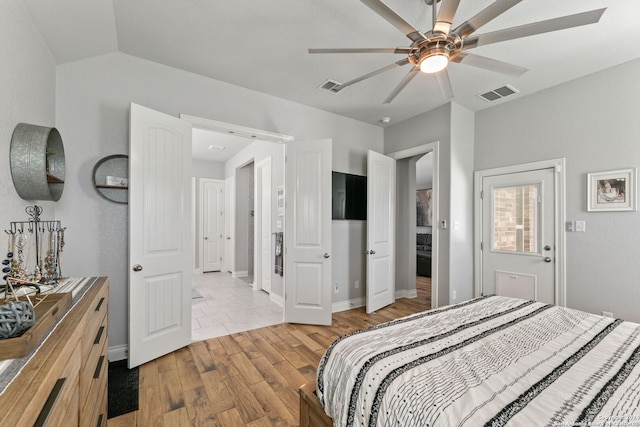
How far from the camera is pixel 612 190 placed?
9.10 ft

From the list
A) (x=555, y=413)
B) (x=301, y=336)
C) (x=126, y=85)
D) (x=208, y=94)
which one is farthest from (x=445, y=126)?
(x=126, y=85)

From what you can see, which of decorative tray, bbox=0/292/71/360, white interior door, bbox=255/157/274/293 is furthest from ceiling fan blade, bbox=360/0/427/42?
white interior door, bbox=255/157/274/293

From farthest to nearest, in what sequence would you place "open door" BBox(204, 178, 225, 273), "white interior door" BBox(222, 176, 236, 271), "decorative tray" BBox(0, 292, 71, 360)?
1. "open door" BBox(204, 178, 225, 273)
2. "white interior door" BBox(222, 176, 236, 271)
3. "decorative tray" BBox(0, 292, 71, 360)

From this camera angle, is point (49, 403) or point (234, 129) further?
point (234, 129)

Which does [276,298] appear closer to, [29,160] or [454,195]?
[454,195]

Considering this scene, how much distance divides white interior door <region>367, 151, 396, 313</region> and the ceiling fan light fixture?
2109mm

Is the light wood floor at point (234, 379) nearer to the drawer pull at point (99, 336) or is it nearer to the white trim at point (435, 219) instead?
the drawer pull at point (99, 336)

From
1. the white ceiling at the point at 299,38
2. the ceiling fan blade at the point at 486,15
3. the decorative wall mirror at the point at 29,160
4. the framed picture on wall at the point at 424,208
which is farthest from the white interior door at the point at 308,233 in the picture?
the framed picture on wall at the point at 424,208

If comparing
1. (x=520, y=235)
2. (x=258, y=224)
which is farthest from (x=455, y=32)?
(x=258, y=224)

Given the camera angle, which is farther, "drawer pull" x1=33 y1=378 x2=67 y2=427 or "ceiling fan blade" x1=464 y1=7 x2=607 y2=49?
"ceiling fan blade" x1=464 y1=7 x2=607 y2=49

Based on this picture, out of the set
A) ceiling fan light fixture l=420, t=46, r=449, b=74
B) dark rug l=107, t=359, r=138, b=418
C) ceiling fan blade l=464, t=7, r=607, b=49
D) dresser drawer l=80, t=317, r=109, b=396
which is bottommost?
dark rug l=107, t=359, r=138, b=418

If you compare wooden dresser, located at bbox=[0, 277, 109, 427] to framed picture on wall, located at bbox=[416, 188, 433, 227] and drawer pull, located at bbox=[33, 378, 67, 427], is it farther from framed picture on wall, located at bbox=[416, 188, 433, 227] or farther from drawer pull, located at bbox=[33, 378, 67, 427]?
framed picture on wall, located at bbox=[416, 188, 433, 227]

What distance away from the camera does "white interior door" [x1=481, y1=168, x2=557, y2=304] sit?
3.22 metres

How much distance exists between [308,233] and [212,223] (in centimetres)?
422
